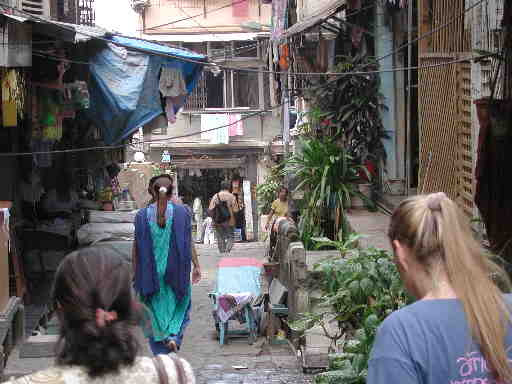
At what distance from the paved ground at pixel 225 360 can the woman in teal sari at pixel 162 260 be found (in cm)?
58

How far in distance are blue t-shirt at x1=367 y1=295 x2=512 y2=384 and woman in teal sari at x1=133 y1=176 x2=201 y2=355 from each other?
16.4ft

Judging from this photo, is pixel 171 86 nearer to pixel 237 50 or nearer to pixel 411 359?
pixel 411 359

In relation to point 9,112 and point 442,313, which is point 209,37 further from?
point 442,313

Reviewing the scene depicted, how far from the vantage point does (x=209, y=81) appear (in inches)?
1226

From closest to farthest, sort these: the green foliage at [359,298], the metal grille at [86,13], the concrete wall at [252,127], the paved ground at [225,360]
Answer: the green foliage at [359,298], the paved ground at [225,360], the metal grille at [86,13], the concrete wall at [252,127]

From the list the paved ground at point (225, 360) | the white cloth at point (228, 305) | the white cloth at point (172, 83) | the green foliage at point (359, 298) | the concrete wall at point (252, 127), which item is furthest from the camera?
the concrete wall at point (252, 127)

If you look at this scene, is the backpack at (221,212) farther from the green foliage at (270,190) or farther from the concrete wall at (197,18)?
the concrete wall at (197,18)

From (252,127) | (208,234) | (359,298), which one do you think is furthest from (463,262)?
(252,127)

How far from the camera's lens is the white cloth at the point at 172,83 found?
11.5 metres

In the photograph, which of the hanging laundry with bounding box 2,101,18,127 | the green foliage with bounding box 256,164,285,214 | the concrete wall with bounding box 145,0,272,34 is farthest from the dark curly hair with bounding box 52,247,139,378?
the concrete wall with bounding box 145,0,272,34

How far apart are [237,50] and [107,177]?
44.9 feet

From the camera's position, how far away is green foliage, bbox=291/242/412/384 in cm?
510

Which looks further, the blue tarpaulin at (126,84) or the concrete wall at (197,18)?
the concrete wall at (197,18)

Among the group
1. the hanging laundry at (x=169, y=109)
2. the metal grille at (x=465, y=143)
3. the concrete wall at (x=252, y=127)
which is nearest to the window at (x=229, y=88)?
the concrete wall at (x=252, y=127)
